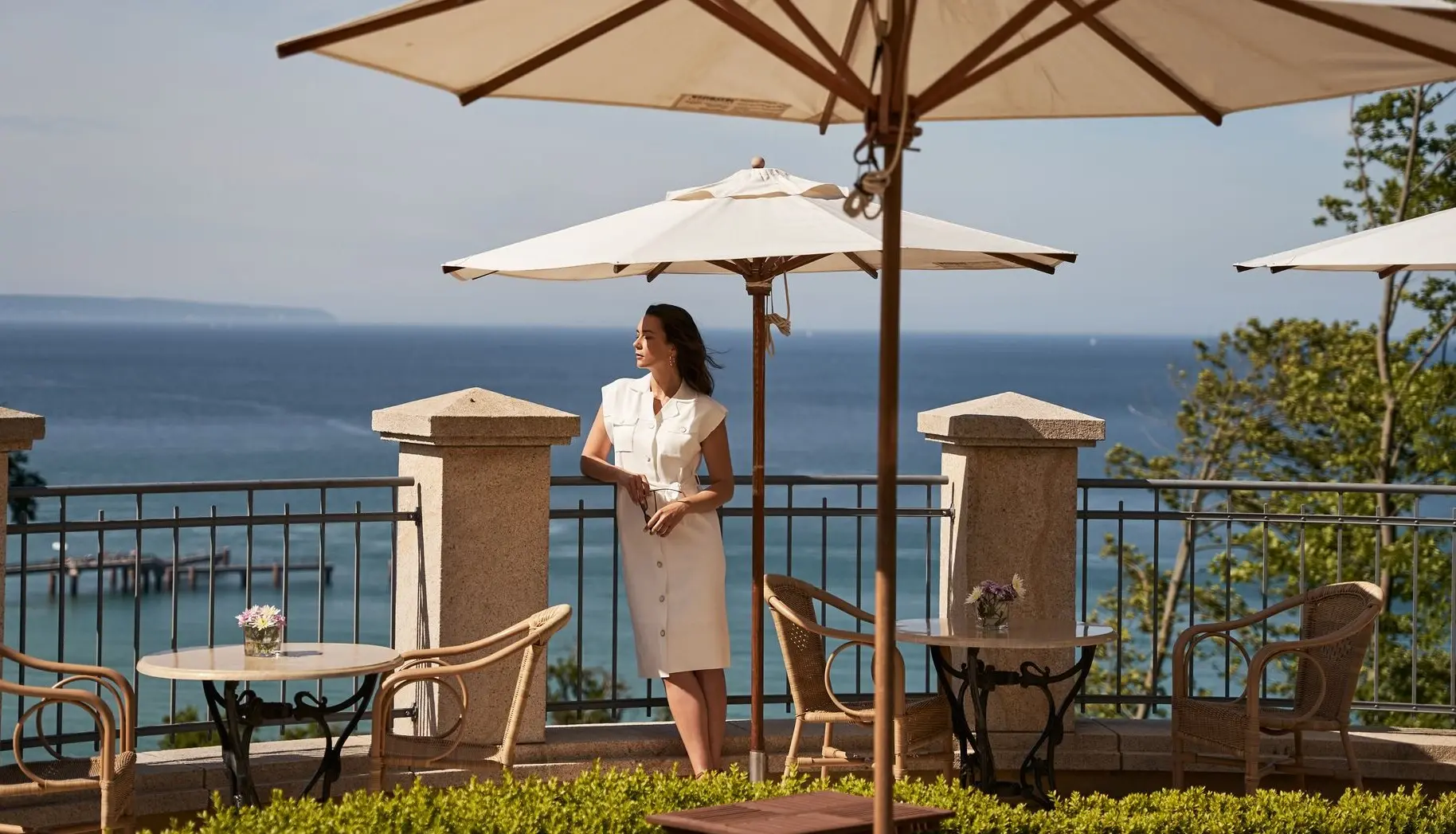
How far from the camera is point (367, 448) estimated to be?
283 ft

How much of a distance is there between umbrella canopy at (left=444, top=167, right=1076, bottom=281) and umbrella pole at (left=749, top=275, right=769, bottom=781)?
0.55 meters

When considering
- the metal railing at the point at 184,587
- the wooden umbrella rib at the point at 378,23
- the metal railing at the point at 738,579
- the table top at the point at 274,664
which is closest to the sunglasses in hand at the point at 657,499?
the table top at the point at 274,664

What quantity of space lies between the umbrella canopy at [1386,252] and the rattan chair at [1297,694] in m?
1.33

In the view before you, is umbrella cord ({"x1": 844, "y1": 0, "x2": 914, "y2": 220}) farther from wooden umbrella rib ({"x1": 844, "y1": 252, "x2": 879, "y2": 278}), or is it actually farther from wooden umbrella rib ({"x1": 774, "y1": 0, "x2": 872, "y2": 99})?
wooden umbrella rib ({"x1": 844, "y1": 252, "x2": 879, "y2": 278})

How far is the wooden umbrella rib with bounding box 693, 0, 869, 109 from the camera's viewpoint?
11.8 feet

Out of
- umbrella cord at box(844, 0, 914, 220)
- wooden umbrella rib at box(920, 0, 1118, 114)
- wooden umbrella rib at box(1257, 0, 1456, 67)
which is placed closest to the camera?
umbrella cord at box(844, 0, 914, 220)

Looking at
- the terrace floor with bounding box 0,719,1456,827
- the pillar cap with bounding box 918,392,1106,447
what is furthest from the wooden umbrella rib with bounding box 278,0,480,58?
the pillar cap with bounding box 918,392,1106,447

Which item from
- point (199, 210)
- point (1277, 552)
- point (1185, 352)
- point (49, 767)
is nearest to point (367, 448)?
point (199, 210)

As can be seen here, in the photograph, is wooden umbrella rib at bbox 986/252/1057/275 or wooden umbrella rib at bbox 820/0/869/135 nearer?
wooden umbrella rib at bbox 820/0/869/135

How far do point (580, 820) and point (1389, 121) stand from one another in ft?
54.9

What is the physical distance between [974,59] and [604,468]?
141 inches

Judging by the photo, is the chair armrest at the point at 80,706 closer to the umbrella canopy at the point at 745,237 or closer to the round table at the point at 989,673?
the umbrella canopy at the point at 745,237

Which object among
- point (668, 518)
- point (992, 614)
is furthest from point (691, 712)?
point (992, 614)

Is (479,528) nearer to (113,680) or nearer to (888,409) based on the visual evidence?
(113,680)
